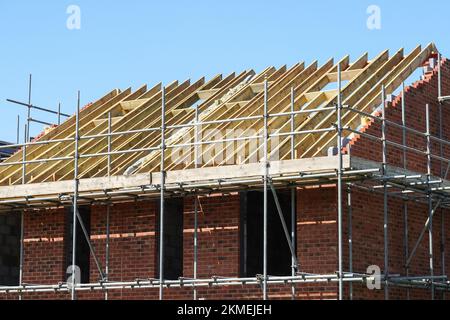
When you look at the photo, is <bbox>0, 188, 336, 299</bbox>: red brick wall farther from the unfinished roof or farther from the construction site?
the unfinished roof

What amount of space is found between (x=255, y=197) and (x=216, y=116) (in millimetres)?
2127

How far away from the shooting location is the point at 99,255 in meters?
23.2

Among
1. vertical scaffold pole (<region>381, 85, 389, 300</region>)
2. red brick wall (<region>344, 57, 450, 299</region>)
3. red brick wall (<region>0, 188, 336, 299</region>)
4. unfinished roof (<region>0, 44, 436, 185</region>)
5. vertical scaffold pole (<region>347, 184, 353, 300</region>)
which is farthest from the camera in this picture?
unfinished roof (<region>0, 44, 436, 185</region>)

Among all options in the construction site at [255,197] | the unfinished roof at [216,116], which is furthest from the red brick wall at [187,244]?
the unfinished roof at [216,116]

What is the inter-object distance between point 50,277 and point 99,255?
1271 millimetres

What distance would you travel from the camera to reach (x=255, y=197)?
22578 millimetres

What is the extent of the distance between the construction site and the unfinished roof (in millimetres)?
46

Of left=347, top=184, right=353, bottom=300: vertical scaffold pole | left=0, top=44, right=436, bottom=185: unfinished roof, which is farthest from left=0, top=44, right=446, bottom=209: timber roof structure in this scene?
left=347, top=184, right=353, bottom=300: vertical scaffold pole

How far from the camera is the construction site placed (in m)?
20.8

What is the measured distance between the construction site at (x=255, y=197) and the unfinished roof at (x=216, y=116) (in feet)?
0.15
